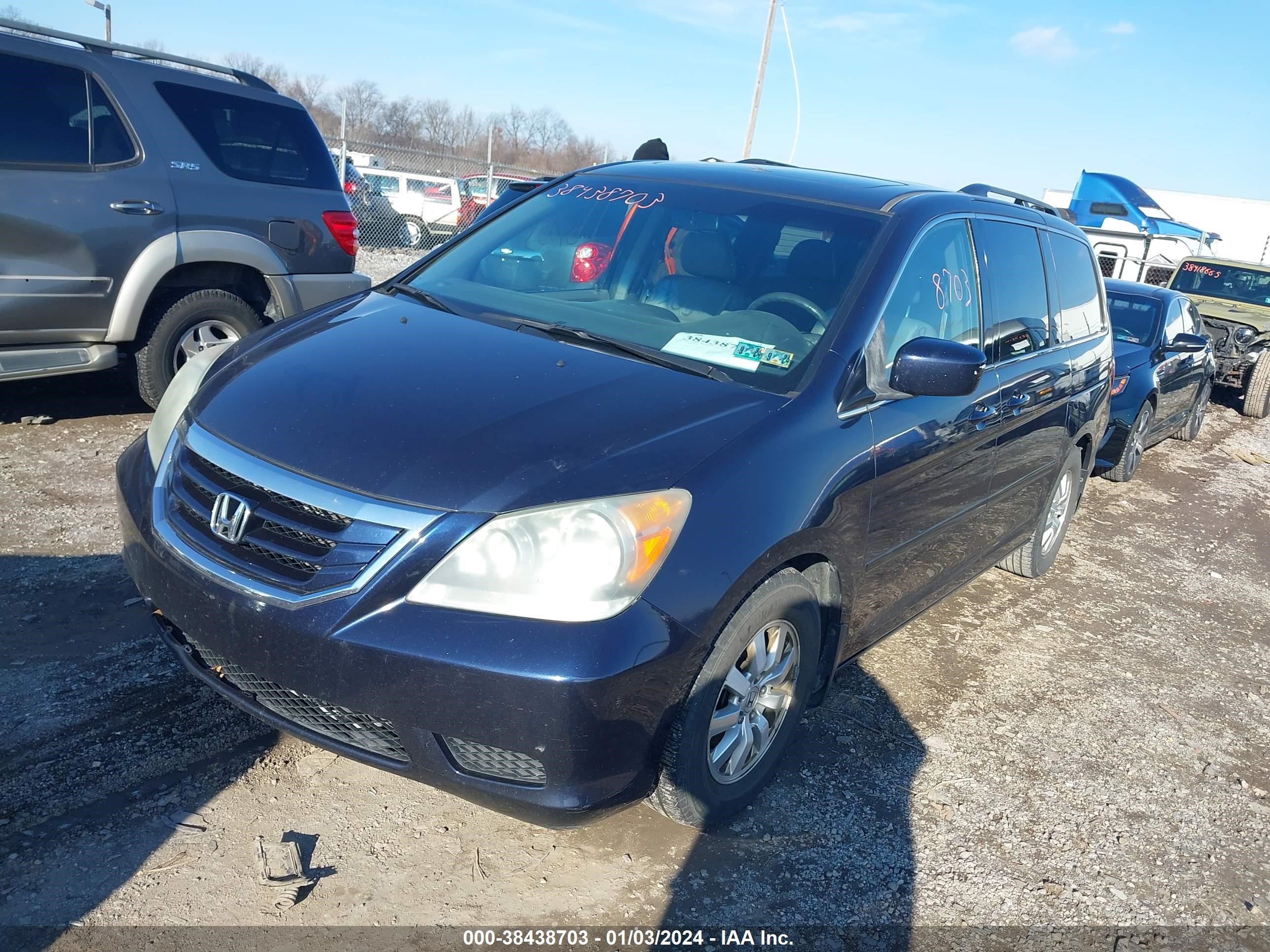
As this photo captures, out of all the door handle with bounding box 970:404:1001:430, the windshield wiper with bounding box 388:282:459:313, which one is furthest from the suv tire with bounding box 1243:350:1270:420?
the windshield wiper with bounding box 388:282:459:313

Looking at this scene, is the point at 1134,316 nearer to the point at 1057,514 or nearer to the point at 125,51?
the point at 1057,514

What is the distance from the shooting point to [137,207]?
5426 mm

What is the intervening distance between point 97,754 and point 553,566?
159cm

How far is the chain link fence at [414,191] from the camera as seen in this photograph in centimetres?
1630

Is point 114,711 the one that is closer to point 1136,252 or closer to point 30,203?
point 30,203

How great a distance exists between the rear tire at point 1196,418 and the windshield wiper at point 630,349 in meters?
8.73

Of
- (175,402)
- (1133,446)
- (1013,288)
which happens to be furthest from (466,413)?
(1133,446)

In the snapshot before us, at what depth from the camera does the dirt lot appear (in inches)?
98.2

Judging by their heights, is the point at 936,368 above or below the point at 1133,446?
above

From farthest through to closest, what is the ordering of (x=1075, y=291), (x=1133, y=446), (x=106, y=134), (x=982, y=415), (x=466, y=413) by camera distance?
(x=1133, y=446) → (x=106, y=134) → (x=1075, y=291) → (x=982, y=415) → (x=466, y=413)

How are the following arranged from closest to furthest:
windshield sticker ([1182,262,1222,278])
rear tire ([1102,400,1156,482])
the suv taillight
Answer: the suv taillight
rear tire ([1102,400,1156,482])
windshield sticker ([1182,262,1222,278])

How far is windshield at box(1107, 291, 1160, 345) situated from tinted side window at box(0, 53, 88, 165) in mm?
7788

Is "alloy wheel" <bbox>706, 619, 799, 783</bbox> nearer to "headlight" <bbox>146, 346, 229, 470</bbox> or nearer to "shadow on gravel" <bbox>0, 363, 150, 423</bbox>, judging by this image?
"headlight" <bbox>146, 346, 229, 470</bbox>

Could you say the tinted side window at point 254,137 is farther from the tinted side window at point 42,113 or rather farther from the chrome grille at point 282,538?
the chrome grille at point 282,538
